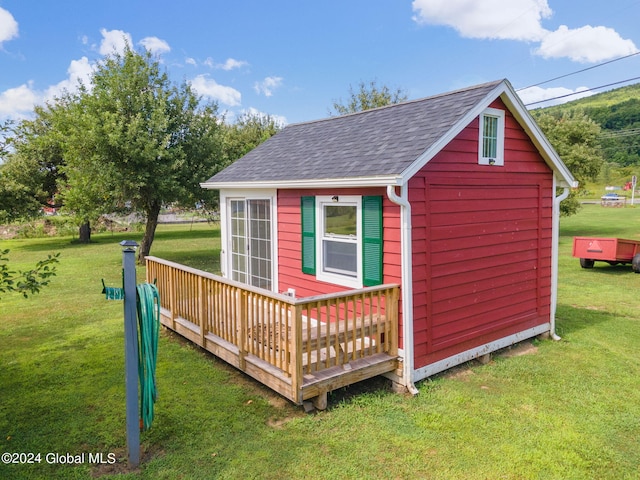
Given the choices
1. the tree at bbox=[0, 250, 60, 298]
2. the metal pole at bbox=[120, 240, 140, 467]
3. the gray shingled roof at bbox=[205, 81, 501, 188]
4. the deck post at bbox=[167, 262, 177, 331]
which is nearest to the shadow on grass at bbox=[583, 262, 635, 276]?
the gray shingled roof at bbox=[205, 81, 501, 188]

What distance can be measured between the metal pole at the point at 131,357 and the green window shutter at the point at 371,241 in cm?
268

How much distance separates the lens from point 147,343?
3711 mm

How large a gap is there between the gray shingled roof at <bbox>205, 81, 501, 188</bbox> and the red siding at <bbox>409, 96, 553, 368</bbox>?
0.32 m

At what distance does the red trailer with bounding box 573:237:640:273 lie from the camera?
1243cm

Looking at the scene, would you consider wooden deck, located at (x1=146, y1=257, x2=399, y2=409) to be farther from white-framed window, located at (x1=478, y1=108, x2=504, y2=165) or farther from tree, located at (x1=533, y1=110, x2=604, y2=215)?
tree, located at (x1=533, y1=110, x2=604, y2=215)

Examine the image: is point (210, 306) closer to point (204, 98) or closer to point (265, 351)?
point (265, 351)

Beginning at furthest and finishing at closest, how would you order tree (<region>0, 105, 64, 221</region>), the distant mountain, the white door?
the distant mountain < tree (<region>0, 105, 64, 221</region>) < the white door

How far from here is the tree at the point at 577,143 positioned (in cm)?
2135

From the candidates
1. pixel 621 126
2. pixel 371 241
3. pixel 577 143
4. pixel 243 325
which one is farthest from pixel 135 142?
pixel 621 126

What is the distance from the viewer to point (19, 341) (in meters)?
6.96

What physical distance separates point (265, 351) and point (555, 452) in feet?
9.58

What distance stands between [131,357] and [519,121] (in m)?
5.71

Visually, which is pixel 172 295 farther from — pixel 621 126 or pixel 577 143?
pixel 621 126

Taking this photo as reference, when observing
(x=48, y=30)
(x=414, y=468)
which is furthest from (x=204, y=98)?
(x=414, y=468)
